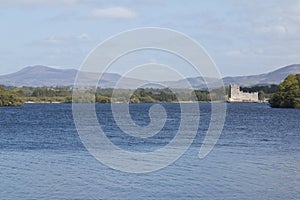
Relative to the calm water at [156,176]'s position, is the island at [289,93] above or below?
above

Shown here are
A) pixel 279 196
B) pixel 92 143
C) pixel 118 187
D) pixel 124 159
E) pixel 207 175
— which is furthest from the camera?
pixel 92 143

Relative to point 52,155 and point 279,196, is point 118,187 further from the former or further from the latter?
point 52,155

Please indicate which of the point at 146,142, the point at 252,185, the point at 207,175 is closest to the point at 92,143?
the point at 146,142

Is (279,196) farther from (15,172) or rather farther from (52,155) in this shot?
(52,155)

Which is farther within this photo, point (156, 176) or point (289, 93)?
point (289, 93)

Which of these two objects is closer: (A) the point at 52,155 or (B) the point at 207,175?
(B) the point at 207,175

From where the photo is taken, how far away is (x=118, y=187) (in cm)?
2891

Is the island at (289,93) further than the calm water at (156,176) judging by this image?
Yes

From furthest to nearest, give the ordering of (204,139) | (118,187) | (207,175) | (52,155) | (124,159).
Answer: (204,139), (52,155), (124,159), (207,175), (118,187)

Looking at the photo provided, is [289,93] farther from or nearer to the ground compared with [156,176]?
farther from the ground

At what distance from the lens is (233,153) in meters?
44.0

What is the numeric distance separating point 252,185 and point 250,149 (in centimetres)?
1851

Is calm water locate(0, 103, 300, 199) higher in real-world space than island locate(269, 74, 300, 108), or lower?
lower

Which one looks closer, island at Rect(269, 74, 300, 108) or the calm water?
the calm water
